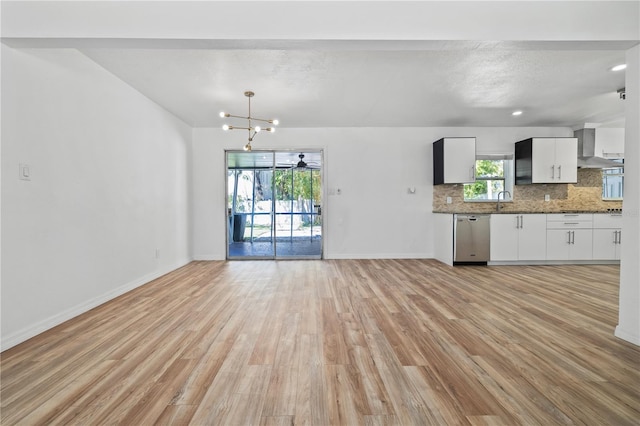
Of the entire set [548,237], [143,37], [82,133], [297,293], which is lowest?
[297,293]

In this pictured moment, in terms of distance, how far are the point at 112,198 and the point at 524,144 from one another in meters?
6.69

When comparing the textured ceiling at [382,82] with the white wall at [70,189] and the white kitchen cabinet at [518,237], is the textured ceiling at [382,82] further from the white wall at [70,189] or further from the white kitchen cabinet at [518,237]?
the white kitchen cabinet at [518,237]

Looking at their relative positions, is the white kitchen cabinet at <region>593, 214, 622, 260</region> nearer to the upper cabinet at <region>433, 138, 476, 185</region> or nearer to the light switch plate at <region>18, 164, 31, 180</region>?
the upper cabinet at <region>433, 138, 476, 185</region>

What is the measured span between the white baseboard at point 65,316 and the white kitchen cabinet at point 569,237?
656 cm

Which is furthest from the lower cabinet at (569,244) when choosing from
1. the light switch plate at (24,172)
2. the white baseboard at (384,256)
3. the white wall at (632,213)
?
the light switch plate at (24,172)

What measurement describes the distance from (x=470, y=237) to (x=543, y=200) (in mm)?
2000

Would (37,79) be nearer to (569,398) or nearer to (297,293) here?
(297,293)

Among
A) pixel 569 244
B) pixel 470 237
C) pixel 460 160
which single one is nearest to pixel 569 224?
pixel 569 244

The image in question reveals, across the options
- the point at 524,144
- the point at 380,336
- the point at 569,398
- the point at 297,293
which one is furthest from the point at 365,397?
the point at 524,144

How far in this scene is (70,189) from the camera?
108 inches

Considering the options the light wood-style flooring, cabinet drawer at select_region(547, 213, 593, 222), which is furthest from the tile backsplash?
the light wood-style flooring

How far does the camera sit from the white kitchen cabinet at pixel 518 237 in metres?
5.09

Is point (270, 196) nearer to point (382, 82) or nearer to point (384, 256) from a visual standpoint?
point (384, 256)

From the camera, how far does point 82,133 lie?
289 cm
